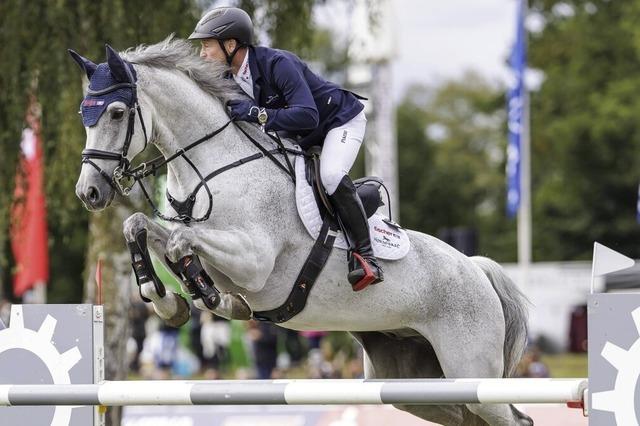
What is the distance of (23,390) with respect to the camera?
5.06 meters

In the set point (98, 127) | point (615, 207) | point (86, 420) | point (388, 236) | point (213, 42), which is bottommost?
point (615, 207)

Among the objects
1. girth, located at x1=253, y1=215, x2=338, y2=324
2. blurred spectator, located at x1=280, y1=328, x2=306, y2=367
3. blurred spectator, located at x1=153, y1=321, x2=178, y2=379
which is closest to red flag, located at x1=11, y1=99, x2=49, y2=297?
girth, located at x1=253, y1=215, x2=338, y2=324

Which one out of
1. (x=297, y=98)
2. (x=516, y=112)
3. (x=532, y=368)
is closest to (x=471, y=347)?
(x=297, y=98)

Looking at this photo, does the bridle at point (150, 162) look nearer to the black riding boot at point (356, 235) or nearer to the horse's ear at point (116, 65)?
the horse's ear at point (116, 65)

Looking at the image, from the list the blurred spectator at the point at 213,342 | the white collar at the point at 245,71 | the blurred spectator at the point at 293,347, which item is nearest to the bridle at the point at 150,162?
the white collar at the point at 245,71

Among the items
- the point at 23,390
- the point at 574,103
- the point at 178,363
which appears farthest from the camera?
the point at 574,103

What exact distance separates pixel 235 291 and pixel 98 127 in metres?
1.04

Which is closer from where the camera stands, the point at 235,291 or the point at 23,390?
the point at 23,390

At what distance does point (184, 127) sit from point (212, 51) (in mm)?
424

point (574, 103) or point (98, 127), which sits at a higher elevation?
point (98, 127)

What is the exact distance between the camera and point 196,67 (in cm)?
583

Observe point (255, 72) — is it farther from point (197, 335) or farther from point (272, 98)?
point (197, 335)

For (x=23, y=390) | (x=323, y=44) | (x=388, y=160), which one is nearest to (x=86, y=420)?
(x=23, y=390)

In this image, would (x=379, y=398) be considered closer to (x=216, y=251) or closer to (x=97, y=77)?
(x=216, y=251)
